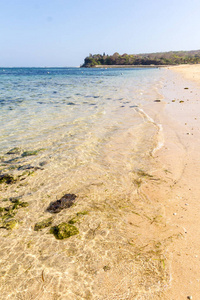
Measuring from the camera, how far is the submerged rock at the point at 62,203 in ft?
14.5

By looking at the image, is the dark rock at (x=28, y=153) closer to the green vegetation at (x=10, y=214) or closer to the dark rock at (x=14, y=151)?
the dark rock at (x=14, y=151)

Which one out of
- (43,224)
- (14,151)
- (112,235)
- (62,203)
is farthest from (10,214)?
(14,151)

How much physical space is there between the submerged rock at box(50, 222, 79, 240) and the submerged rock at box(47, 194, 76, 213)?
0.54 metres

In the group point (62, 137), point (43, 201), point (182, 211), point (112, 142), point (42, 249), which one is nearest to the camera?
point (42, 249)

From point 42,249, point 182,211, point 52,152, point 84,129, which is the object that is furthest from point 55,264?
point 84,129

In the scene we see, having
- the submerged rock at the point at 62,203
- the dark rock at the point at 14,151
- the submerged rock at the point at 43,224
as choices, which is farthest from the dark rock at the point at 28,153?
the submerged rock at the point at 43,224

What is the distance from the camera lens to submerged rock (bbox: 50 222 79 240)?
366 centimetres

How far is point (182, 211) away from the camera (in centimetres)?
411

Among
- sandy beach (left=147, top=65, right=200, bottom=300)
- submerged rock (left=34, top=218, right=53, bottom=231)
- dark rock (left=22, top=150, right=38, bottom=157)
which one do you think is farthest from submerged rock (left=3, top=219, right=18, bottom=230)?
dark rock (left=22, top=150, right=38, bottom=157)

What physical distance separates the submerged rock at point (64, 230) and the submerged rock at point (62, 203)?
54 centimetres

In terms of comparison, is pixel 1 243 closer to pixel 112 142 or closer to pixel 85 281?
pixel 85 281

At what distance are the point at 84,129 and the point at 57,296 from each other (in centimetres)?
782

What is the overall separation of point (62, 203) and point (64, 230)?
909 millimetres

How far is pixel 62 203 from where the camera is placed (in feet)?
15.1
